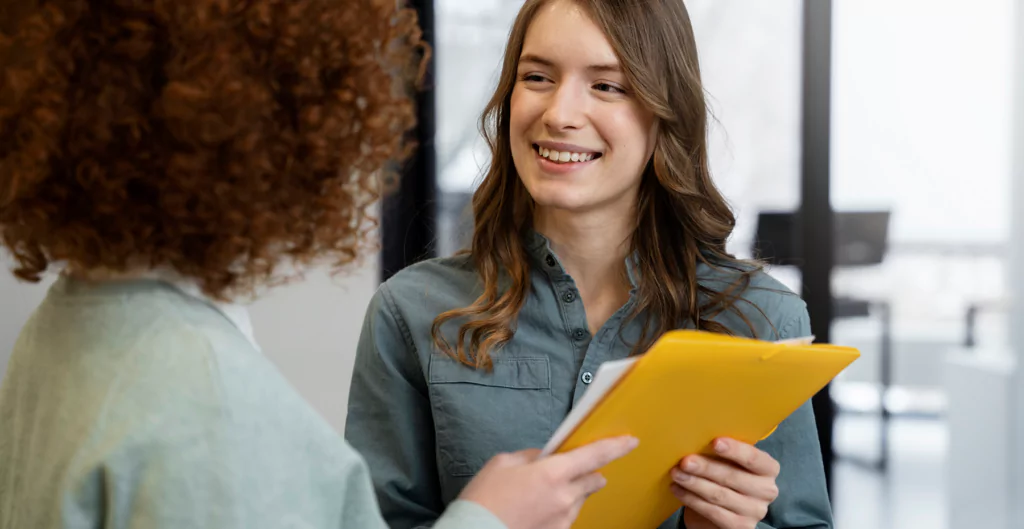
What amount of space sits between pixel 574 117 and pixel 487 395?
1.36 ft

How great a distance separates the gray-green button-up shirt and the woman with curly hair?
618 mm

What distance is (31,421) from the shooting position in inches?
27.5

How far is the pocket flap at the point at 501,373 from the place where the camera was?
1306 mm

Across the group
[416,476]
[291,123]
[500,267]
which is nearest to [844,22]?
[500,267]

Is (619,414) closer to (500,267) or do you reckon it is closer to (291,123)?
(291,123)

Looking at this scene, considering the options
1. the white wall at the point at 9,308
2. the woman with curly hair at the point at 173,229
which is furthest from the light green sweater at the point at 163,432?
the white wall at the point at 9,308

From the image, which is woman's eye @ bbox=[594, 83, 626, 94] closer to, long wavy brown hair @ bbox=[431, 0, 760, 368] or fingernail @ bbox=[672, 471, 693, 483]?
long wavy brown hair @ bbox=[431, 0, 760, 368]

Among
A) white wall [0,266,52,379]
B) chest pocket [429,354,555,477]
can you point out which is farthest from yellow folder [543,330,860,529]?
white wall [0,266,52,379]

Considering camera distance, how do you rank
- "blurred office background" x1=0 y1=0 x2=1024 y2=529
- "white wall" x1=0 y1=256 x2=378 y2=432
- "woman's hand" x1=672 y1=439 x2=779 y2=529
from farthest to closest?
"white wall" x1=0 y1=256 x2=378 y2=432 < "blurred office background" x1=0 y1=0 x2=1024 y2=529 < "woman's hand" x1=672 y1=439 x2=779 y2=529

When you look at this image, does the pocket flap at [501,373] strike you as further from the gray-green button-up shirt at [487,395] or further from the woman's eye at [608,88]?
the woman's eye at [608,88]

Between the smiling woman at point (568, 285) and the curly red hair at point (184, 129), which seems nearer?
the curly red hair at point (184, 129)

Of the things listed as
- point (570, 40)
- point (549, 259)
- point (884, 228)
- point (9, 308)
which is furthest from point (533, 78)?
point (884, 228)

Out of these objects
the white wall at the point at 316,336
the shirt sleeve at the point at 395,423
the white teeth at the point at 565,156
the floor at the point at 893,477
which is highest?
the white teeth at the point at 565,156

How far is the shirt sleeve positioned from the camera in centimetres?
130
